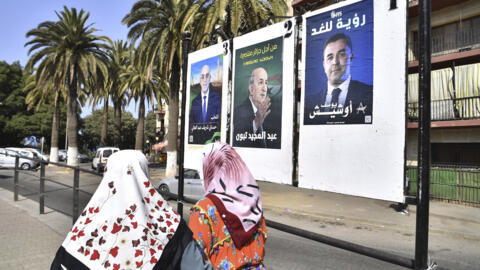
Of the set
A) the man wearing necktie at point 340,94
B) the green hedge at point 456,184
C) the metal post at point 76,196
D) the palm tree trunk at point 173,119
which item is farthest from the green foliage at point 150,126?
the man wearing necktie at point 340,94

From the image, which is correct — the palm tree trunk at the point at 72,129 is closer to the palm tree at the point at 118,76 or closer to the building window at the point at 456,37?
the palm tree at the point at 118,76

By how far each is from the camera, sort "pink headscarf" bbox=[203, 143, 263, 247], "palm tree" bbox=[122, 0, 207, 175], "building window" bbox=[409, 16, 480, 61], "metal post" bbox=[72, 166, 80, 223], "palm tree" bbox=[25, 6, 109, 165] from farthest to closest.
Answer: "palm tree" bbox=[25, 6, 109, 165]
"palm tree" bbox=[122, 0, 207, 175]
"building window" bbox=[409, 16, 480, 61]
"metal post" bbox=[72, 166, 80, 223]
"pink headscarf" bbox=[203, 143, 263, 247]

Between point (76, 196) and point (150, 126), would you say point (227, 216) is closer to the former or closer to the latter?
point (76, 196)

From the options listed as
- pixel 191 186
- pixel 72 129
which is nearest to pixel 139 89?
pixel 72 129

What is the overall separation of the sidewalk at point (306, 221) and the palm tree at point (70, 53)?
15880 millimetres

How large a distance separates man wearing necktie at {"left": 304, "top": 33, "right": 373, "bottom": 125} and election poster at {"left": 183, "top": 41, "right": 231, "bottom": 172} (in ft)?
4.91

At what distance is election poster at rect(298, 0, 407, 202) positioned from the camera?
2486mm

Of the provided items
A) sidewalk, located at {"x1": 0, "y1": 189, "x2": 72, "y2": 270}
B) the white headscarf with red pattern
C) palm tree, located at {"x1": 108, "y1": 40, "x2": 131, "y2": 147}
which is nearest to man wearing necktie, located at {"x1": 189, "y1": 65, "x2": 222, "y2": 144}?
the white headscarf with red pattern

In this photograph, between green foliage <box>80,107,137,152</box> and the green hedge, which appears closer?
the green hedge

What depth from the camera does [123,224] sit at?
75.4 inches

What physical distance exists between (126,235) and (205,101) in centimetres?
291

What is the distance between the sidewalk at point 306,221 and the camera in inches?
209

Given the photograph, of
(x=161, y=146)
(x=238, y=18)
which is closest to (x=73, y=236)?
(x=238, y=18)

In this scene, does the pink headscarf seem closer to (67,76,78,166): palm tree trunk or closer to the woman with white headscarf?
the woman with white headscarf
